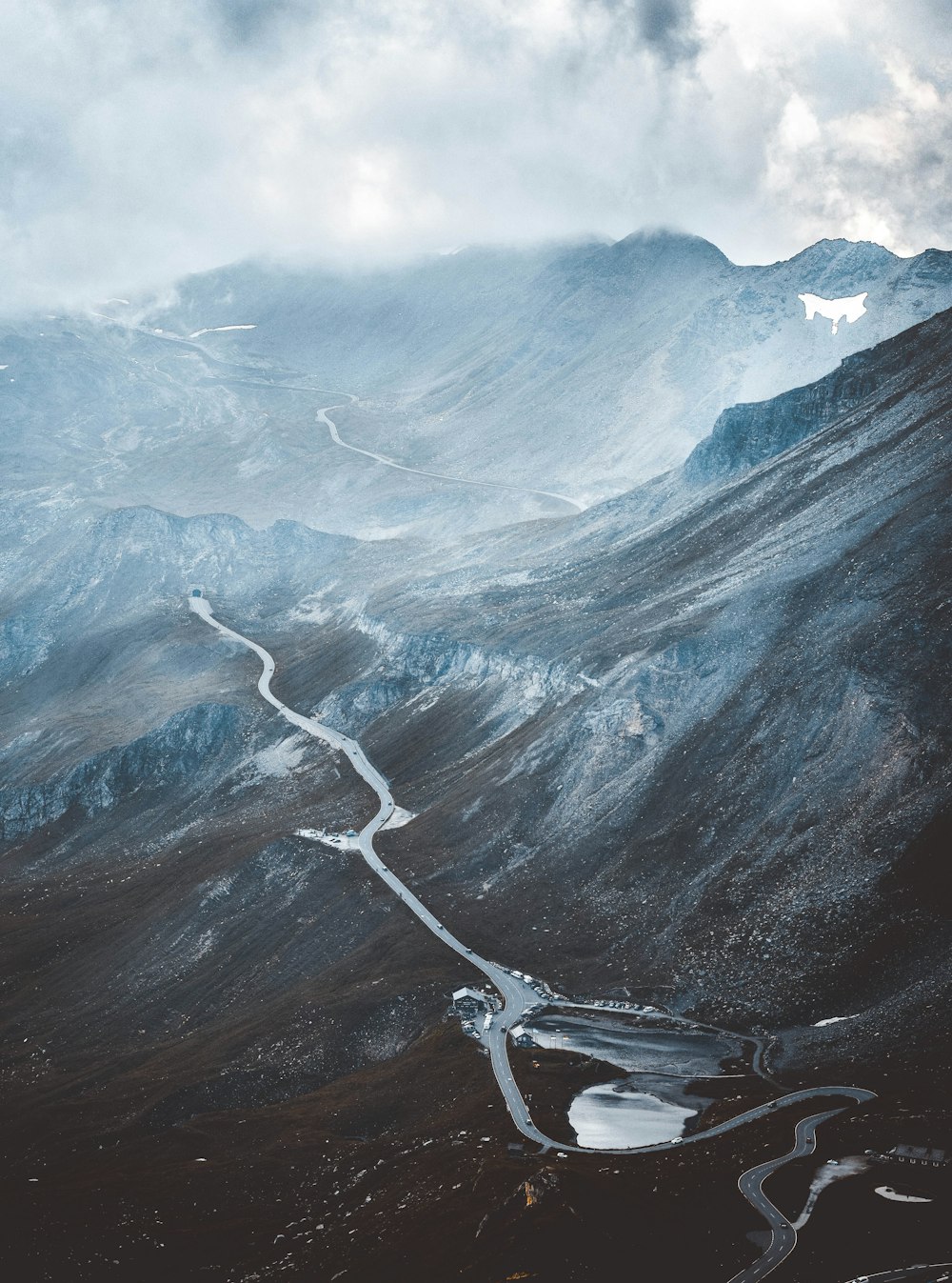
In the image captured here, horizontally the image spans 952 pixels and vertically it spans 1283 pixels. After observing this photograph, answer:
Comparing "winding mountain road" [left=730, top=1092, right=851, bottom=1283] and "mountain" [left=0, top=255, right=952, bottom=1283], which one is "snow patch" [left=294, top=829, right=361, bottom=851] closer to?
"mountain" [left=0, top=255, right=952, bottom=1283]

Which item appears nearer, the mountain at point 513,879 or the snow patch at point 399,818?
the mountain at point 513,879

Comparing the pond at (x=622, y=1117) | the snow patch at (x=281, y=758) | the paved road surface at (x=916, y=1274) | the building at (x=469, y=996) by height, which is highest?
the paved road surface at (x=916, y=1274)

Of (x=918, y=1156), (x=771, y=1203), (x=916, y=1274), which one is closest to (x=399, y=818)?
(x=771, y=1203)

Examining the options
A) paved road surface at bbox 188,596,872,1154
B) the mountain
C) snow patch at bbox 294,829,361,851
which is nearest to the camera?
the mountain

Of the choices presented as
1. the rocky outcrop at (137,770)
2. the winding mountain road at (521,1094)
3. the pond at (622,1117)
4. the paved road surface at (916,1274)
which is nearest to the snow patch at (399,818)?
the winding mountain road at (521,1094)

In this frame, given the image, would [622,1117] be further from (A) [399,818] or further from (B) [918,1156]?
(A) [399,818]

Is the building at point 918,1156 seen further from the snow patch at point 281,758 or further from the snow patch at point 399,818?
the snow patch at point 281,758

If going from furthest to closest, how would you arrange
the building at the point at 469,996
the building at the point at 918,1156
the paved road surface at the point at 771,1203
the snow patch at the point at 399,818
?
1. the snow patch at the point at 399,818
2. the building at the point at 469,996
3. the building at the point at 918,1156
4. the paved road surface at the point at 771,1203

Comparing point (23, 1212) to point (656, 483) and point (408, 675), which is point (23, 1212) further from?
point (656, 483)

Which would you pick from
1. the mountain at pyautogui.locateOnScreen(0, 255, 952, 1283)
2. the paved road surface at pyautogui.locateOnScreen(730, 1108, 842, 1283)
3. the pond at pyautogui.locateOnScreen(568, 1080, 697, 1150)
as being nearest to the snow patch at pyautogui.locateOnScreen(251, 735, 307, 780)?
the mountain at pyautogui.locateOnScreen(0, 255, 952, 1283)

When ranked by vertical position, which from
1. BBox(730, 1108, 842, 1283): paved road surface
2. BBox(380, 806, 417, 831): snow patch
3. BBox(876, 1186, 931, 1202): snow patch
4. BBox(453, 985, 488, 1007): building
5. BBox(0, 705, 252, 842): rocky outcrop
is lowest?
BBox(0, 705, 252, 842): rocky outcrop

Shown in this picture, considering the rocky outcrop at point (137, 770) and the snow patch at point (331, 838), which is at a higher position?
the snow patch at point (331, 838)
